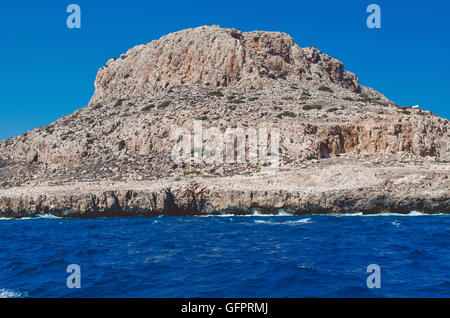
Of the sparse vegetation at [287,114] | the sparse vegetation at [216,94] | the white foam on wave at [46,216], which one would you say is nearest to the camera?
the white foam on wave at [46,216]

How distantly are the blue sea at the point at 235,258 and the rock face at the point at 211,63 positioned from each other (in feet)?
126

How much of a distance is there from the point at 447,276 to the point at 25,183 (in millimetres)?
37277

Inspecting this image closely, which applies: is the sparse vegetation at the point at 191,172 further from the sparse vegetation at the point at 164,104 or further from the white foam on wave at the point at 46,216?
the sparse vegetation at the point at 164,104

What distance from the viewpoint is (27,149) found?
48500 mm

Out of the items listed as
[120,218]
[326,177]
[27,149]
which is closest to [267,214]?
[326,177]

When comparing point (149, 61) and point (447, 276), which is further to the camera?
point (149, 61)

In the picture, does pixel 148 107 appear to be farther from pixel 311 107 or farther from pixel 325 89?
pixel 325 89

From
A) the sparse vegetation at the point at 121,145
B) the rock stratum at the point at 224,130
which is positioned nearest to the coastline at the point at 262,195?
the rock stratum at the point at 224,130

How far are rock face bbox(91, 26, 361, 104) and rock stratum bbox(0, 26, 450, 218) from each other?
0.20 m

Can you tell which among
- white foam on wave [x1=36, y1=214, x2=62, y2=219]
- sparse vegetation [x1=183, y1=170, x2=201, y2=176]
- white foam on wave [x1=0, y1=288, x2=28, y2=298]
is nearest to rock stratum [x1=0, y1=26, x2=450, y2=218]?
sparse vegetation [x1=183, y1=170, x2=201, y2=176]

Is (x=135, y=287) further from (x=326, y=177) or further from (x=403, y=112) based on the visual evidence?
(x=403, y=112)

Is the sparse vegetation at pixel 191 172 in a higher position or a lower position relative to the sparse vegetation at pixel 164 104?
lower

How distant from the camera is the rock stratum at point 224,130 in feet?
89.9

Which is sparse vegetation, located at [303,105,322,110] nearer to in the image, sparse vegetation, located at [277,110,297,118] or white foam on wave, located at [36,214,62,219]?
sparse vegetation, located at [277,110,297,118]
